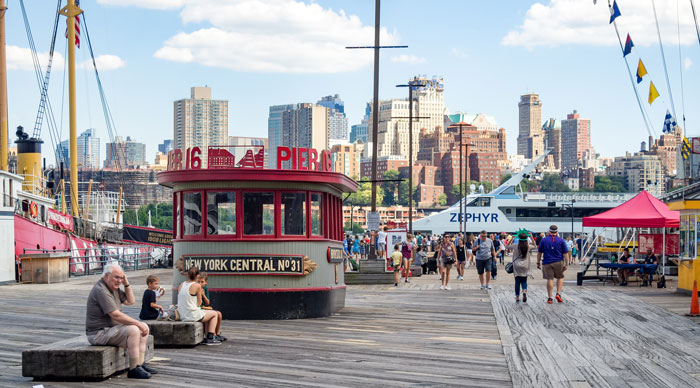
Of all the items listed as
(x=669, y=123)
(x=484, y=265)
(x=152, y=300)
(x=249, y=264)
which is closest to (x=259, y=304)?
(x=249, y=264)

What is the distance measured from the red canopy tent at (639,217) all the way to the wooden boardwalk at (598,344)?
26.2 ft

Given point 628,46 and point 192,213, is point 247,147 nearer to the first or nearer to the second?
point 192,213

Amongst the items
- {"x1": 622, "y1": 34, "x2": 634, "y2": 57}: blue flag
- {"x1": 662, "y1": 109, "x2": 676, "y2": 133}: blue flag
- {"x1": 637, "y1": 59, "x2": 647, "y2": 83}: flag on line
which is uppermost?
{"x1": 622, "y1": 34, "x2": 634, "y2": 57}: blue flag

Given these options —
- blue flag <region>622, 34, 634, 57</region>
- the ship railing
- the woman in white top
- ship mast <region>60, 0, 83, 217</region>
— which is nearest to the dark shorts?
blue flag <region>622, 34, 634, 57</region>

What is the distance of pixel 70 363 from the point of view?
9672 mm

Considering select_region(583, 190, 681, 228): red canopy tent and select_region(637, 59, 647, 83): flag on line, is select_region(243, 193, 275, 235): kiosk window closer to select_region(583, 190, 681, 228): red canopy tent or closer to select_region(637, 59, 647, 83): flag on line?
select_region(583, 190, 681, 228): red canopy tent

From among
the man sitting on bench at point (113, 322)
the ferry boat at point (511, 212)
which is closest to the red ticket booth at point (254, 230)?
the man sitting on bench at point (113, 322)

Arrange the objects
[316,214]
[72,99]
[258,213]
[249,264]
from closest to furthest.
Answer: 1. [249,264]
2. [258,213]
3. [316,214]
4. [72,99]

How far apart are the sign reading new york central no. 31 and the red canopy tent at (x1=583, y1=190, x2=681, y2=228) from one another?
14592 mm

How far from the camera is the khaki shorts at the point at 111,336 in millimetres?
9820

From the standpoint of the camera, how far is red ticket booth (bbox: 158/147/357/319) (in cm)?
1634

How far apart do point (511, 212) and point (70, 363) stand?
8462cm

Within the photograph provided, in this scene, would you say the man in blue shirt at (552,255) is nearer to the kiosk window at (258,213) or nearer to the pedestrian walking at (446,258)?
the pedestrian walking at (446,258)

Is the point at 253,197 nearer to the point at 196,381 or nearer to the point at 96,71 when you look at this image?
the point at 196,381
